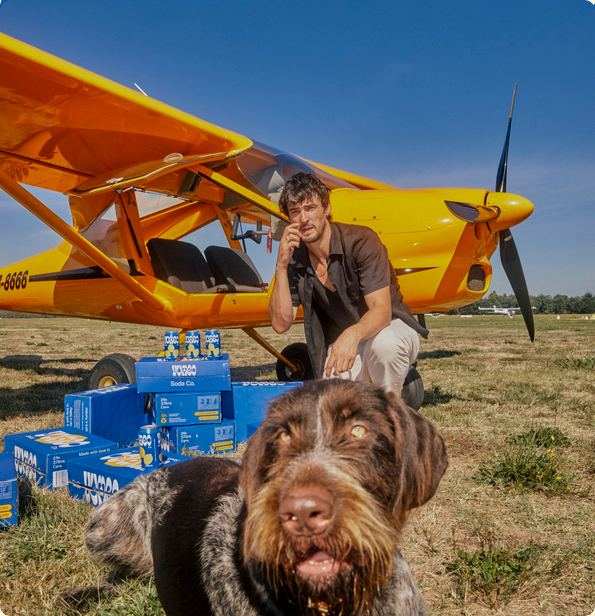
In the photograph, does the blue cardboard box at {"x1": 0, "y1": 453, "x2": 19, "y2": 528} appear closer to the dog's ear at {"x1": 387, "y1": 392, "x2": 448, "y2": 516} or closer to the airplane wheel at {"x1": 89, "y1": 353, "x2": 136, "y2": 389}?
the dog's ear at {"x1": 387, "y1": 392, "x2": 448, "y2": 516}

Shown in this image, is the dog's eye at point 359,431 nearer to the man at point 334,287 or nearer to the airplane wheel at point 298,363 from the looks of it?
the man at point 334,287

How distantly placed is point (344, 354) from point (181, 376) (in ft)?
8.25

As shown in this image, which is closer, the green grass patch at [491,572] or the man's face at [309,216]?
the green grass patch at [491,572]

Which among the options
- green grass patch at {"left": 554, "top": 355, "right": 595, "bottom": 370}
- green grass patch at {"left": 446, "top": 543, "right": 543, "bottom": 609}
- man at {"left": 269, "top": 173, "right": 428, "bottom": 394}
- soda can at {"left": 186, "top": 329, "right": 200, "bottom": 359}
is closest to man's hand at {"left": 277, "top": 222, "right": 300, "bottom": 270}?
man at {"left": 269, "top": 173, "right": 428, "bottom": 394}

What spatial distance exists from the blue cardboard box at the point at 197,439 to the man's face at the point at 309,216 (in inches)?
85.6

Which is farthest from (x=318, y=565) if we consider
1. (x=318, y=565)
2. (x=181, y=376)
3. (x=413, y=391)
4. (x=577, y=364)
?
(x=577, y=364)

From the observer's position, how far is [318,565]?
1255 mm

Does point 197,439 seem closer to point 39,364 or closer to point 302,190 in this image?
point 302,190

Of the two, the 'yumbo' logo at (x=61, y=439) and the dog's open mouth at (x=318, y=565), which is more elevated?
the dog's open mouth at (x=318, y=565)

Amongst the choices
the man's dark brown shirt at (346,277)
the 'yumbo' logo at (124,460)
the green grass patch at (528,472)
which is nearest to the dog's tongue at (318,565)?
the 'yumbo' logo at (124,460)

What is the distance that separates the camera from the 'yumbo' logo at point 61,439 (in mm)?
3666

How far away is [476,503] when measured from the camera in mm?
3158

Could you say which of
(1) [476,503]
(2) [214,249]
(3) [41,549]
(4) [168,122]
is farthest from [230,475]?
(2) [214,249]

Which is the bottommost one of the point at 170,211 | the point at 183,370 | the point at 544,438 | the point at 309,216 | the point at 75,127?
the point at 544,438
